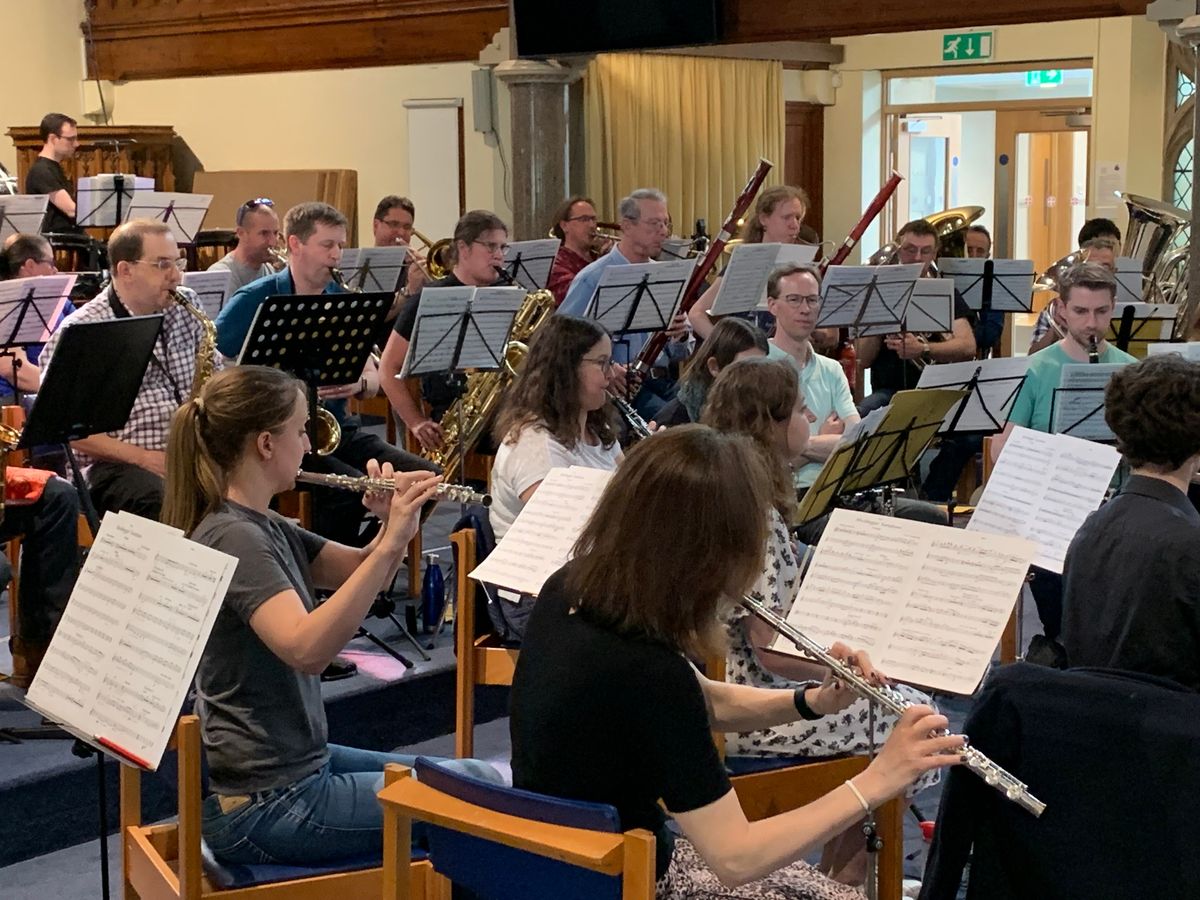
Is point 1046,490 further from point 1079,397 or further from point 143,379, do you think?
point 143,379

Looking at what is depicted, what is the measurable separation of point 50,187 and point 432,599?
225 inches

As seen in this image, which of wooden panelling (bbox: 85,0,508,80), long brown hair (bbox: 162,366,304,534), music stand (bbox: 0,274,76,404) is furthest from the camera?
wooden panelling (bbox: 85,0,508,80)

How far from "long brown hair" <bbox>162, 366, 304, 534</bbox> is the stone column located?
6.98m

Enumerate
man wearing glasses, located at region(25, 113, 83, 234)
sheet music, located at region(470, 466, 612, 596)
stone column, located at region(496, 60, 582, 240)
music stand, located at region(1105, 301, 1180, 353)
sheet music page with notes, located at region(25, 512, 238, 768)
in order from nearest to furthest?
sheet music page with notes, located at region(25, 512, 238, 768) < sheet music, located at region(470, 466, 612, 596) < music stand, located at region(1105, 301, 1180, 353) < man wearing glasses, located at region(25, 113, 83, 234) < stone column, located at region(496, 60, 582, 240)

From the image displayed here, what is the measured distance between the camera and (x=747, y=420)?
10.7ft

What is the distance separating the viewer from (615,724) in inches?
74.4

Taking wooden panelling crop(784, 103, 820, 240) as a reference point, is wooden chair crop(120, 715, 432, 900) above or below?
below

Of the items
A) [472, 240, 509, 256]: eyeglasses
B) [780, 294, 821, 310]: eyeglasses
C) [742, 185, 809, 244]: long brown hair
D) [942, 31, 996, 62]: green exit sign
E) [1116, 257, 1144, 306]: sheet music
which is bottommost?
[1116, 257, 1144, 306]: sheet music

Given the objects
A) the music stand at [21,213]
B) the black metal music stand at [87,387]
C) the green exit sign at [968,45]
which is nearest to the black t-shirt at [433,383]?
the black metal music stand at [87,387]

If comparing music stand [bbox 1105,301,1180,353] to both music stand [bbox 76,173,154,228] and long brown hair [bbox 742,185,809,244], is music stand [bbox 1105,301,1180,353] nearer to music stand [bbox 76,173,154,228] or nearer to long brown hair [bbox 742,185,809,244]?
long brown hair [bbox 742,185,809,244]

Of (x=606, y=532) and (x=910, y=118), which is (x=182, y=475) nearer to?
(x=606, y=532)

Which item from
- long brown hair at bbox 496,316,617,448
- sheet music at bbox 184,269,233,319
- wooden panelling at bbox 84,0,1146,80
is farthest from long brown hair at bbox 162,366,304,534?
wooden panelling at bbox 84,0,1146,80

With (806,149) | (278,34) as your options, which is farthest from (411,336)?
(806,149)

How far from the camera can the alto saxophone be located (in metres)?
4.51
